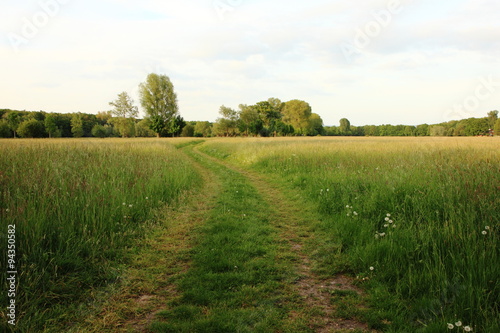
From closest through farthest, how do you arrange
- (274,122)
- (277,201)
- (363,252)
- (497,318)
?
(497,318)
(363,252)
(277,201)
(274,122)

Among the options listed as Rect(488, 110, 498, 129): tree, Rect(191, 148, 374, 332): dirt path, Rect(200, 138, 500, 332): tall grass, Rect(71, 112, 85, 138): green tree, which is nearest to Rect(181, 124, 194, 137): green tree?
Rect(71, 112, 85, 138): green tree

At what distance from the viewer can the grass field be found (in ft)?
9.48

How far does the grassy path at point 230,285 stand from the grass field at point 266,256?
22 millimetres

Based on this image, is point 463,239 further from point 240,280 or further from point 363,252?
point 240,280

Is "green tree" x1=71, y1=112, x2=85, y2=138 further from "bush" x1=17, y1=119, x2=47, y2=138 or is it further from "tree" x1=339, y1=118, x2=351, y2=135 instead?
"tree" x1=339, y1=118, x2=351, y2=135

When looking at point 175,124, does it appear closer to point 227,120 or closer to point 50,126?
point 227,120

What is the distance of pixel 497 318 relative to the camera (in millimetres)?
2660

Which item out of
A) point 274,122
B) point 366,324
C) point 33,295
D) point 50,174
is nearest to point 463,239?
point 366,324

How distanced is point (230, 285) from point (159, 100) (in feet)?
208

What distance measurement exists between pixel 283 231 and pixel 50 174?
5698 mm

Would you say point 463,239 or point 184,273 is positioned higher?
point 463,239

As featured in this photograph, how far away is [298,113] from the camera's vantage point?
3056 inches

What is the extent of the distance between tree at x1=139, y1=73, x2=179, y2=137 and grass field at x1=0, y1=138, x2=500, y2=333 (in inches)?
2243

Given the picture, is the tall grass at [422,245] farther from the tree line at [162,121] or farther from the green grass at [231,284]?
the tree line at [162,121]
